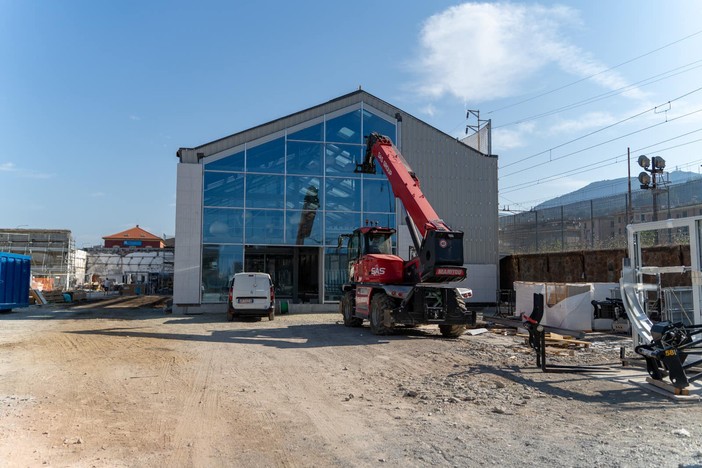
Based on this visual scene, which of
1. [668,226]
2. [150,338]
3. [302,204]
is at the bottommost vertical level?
[150,338]

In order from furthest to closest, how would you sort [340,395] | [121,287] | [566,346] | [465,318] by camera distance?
[121,287] < [465,318] < [566,346] < [340,395]

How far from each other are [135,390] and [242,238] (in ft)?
49.8

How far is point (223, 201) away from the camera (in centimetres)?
2256

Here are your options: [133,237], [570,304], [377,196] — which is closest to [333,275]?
[377,196]

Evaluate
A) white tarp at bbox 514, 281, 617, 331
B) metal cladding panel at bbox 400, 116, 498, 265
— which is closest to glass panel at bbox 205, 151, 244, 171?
metal cladding panel at bbox 400, 116, 498, 265

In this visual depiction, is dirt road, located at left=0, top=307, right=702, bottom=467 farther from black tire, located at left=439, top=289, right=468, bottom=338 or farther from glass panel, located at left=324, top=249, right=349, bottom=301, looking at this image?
glass panel, located at left=324, top=249, right=349, bottom=301

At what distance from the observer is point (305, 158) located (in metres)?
23.5

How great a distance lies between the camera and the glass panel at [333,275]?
23.6m

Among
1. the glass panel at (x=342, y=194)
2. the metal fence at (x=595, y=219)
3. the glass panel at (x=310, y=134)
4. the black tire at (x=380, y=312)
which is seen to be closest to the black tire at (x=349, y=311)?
the black tire at (x=380, y=312)

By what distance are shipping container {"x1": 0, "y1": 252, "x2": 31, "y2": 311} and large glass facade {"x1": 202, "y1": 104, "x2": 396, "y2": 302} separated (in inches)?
348

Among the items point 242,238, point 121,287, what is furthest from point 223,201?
point 121,287

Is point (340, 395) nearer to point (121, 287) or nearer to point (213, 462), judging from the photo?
point (213, 462)

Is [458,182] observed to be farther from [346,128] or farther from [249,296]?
[249,296]

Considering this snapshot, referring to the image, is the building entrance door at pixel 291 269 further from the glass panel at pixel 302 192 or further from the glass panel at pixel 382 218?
the glass panel at pixel 382 218
